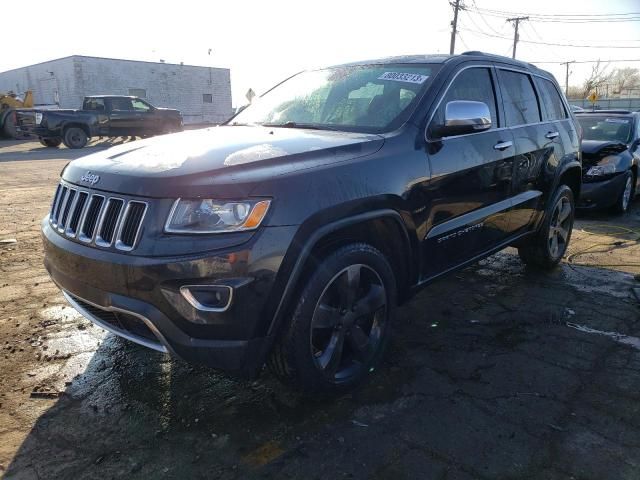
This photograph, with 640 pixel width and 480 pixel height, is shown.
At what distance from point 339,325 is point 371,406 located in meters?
0.48

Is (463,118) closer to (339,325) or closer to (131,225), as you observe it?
(339,325)

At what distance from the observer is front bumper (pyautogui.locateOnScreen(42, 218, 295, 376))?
2117 mm

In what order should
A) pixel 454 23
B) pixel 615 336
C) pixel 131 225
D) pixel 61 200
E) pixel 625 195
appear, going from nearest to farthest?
pixel 131 225, pixel 61 200, pixel 615 336, pixel 625 195, pixel 454 23

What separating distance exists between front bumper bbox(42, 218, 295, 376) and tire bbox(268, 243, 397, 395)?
6.9 inches

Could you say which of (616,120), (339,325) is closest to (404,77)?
(339,325)

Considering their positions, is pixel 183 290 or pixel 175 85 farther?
pixel 175 85

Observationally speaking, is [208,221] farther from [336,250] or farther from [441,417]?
[441,417]

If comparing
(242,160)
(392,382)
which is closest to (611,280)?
(392,382)

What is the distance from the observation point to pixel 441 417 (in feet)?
8.58

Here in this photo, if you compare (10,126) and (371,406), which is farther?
(10,126)

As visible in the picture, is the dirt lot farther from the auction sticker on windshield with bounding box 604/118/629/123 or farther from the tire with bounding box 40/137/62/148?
the tire with bounding box 40/137/62/148

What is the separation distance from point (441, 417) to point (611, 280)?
121 inches

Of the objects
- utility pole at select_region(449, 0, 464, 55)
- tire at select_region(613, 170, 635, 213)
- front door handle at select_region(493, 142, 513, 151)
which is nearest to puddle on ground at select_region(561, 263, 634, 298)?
front door handle at select_region(493, 142, 513, 151)

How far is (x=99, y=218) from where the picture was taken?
2.39m
